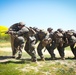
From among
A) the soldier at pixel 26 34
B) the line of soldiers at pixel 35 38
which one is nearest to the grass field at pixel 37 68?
the soldier at pixel 26 34

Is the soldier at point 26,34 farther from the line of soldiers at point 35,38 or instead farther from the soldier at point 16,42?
the soldier at point 16,42

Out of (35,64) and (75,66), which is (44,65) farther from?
(75,66)

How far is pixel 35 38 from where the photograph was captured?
16844 millimetres

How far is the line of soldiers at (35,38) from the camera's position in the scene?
16.0m

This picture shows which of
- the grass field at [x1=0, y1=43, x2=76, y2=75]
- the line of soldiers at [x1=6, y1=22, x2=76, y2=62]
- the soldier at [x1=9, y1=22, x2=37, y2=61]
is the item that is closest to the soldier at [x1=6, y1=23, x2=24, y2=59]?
the line of soldiers at [x1=6, y1=22, x2=76, y2=62]

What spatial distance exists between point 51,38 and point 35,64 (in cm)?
361

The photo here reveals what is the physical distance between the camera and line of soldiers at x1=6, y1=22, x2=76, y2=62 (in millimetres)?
16031

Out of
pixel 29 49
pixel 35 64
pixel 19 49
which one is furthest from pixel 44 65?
pixel 19 49

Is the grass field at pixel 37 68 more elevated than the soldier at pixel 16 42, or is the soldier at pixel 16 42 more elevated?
the soldier at pixel 16 42

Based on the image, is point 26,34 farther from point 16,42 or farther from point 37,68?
point 37,68

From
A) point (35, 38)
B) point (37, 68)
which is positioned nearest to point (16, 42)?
point (35, 38)

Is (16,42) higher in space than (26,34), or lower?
lower

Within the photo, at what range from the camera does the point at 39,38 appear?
673 inches

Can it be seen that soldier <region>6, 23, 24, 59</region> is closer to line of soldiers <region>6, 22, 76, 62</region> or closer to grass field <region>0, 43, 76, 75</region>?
line of soldiers <region>6, 22, 76, 62</region>
